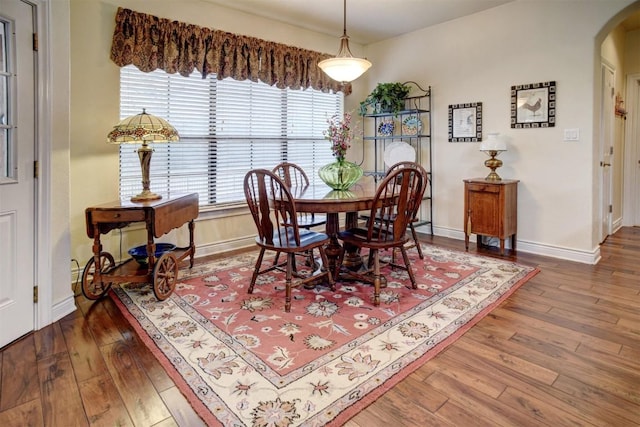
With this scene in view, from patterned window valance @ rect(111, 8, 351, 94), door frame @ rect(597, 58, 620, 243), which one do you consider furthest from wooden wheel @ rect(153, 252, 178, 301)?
door frame @ rect(597, 58, 620, 243)

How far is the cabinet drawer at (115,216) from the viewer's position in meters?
2.45

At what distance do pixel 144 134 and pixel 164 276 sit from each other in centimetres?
105

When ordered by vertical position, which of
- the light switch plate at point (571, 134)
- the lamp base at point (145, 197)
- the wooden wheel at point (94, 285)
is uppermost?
the light switch plate at point (571, 134)

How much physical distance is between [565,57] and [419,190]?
7.46 ft

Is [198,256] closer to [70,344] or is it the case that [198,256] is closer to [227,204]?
[227,204]

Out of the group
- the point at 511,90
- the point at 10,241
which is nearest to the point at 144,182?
the point at 10,241

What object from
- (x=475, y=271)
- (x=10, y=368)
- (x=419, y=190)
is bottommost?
(x=10, y=368)

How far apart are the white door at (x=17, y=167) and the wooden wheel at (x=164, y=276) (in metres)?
0.69

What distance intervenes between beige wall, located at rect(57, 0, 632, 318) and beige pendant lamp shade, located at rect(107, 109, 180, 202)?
19.2 inches

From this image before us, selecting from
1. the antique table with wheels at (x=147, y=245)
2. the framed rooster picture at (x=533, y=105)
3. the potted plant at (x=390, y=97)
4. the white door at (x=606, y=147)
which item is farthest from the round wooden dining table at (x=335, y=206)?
the white door at (x=606, y=147)

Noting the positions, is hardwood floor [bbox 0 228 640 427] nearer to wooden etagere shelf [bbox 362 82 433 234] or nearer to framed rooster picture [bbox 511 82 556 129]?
framed rooster picture [bbox 511 82 556 129]

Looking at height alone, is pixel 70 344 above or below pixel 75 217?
below

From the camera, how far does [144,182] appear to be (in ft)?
9.66

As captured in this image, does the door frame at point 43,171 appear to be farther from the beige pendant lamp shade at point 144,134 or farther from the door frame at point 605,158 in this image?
the door frame at point 605,158
